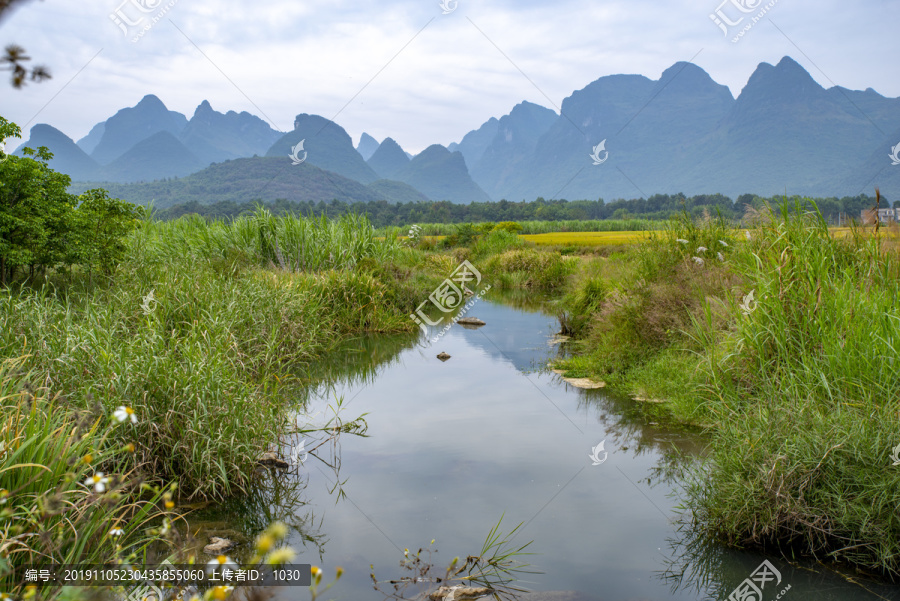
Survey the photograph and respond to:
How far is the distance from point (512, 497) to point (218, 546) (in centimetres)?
233

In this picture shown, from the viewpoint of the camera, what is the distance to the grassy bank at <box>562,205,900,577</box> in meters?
3.71

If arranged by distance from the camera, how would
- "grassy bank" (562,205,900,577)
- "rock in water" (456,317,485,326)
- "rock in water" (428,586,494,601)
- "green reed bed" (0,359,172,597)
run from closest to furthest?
"green reed bed" (0,359,172,597) → "rock in water" (428,586,494,601) → "grassy bank" (562,205,900,577) → "rock in water" (456,317,485,326)

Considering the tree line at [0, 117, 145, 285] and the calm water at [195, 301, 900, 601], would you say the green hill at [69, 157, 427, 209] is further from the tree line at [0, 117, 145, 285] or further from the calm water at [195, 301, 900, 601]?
the calm water at [195, 301, 900, 601]

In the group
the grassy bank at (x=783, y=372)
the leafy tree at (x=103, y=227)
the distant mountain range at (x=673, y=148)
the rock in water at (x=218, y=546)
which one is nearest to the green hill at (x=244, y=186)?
the distant mountain range at (x=673, y=148)

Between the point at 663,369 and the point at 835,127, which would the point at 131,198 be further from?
the point at 835,127

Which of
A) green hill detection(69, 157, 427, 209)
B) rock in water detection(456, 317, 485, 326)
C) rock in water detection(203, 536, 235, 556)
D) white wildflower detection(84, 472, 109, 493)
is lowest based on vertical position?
rock in water detection(203, 536, 235, 556)

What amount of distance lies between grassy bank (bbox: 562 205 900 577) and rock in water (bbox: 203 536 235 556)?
3.26 m

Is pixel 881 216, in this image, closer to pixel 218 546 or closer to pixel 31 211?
pixel 218 546

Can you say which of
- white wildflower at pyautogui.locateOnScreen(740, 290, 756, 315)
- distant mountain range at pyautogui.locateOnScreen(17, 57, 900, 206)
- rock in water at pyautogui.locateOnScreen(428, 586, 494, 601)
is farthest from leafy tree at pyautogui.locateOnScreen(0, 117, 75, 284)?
distant mountain range at pyautogui.locateOnScreen(17, 57, 900, 206)

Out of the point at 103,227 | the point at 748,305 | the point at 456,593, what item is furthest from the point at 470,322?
the point at 456,593

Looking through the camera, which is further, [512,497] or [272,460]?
[272,460]

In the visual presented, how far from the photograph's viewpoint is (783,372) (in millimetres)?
5027

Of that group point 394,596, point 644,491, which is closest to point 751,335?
point 644,491

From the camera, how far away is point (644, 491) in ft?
16.9
